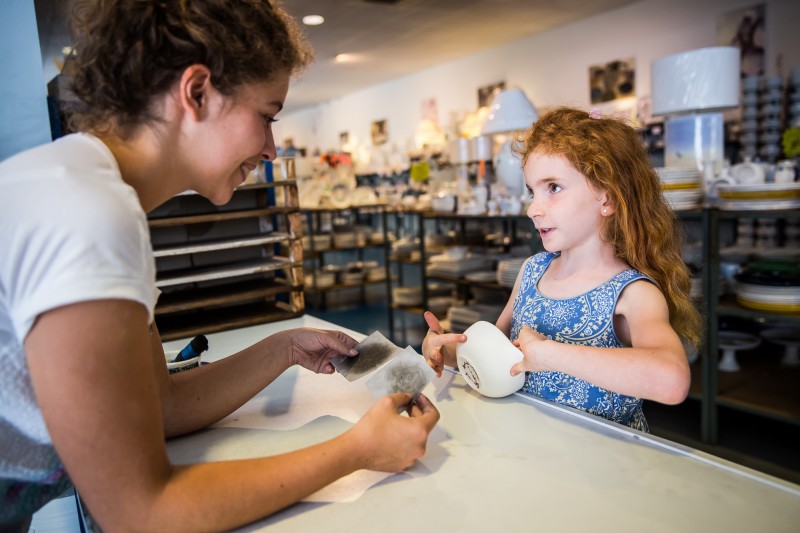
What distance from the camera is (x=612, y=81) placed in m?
5.62

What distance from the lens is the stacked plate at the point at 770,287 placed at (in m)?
2.61

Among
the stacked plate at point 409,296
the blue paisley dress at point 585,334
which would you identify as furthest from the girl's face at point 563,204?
the stacked plate at point 409,296

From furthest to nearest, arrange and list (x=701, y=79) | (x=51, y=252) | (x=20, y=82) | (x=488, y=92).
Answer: (x=488, y=92) → (x=701, y=79) → (x=20, y=82) → (x=51, y=252)

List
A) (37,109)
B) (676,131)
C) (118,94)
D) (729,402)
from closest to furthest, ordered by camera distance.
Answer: (118,94) < (37,109) < (729,402) < (676,131)

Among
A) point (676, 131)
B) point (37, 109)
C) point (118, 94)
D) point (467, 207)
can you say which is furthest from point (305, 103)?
point (118, 94)

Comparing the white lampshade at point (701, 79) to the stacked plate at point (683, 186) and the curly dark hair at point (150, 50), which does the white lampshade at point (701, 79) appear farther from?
the curly dark hair at point (150, 50)

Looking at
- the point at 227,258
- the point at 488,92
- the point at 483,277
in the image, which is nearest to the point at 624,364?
the point at 227,258

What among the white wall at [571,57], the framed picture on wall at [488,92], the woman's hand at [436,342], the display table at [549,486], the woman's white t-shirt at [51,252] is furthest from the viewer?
the framed picture on wall at [488,92]

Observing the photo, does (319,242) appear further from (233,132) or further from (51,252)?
(51,252)

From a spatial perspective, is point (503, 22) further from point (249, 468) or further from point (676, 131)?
point (249, 468)

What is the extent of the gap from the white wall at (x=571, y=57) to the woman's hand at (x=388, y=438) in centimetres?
257

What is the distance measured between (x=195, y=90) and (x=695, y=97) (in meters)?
3.01

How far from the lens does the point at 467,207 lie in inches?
168

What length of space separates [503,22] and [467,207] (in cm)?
274
